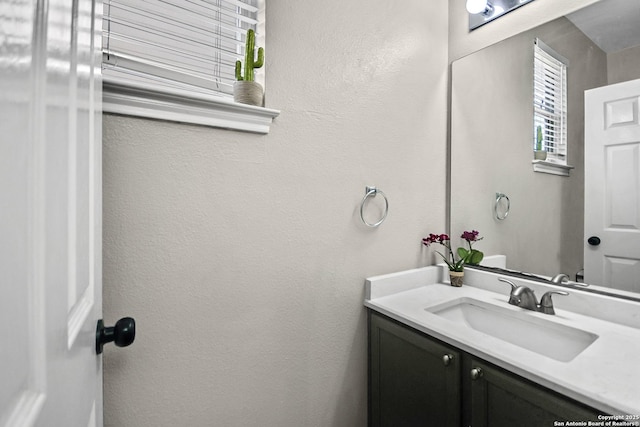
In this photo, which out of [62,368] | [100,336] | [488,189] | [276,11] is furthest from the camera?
[488,189]

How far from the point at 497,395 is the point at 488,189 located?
0.93 meters

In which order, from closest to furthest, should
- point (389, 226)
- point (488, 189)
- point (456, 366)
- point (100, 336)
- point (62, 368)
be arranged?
point (62, 368) → point (100, 336) → point (456, 366) → point (389, 226) → point (488, 189)

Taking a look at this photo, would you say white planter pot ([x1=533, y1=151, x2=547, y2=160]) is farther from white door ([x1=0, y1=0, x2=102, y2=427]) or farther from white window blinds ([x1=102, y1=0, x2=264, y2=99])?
white door ([x1=0, y1=0, x2=102, y2=427])

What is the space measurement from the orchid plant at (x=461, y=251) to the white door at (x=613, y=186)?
0.41 meters

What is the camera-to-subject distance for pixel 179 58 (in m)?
0.94

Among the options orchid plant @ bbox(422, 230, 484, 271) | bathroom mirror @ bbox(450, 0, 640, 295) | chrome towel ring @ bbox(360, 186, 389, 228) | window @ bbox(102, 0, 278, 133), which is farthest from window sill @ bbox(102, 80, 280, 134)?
bathroom mirror @ bbox(450, 0, 640, 295)

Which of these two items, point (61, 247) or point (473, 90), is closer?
point (61, 247)

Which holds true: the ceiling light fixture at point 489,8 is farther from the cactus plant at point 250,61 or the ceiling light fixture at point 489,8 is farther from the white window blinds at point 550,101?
the cactus plant at point 250,61

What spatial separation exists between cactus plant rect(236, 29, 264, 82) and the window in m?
0.06

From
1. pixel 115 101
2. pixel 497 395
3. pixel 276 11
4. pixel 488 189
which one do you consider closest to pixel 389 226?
pixel 488 189

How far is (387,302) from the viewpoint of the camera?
1207 millimetres

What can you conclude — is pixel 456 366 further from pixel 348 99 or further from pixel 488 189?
pixel 348 99

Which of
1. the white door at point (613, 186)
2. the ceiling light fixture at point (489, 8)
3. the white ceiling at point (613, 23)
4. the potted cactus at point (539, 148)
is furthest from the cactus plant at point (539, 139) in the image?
the ceiling light fixture at point (489, 8)

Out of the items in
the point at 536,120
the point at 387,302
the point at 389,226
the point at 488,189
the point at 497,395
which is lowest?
the point at 497,395
